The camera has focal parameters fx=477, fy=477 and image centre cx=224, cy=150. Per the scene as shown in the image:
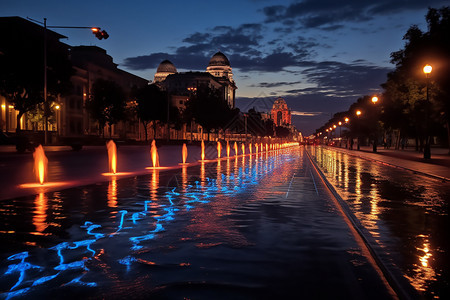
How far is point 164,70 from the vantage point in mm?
195875

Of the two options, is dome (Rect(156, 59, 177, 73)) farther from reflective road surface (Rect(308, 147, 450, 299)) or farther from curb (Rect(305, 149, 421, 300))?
curb (Rect(305, 149, 421, 300))

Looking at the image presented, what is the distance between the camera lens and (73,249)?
6668mm

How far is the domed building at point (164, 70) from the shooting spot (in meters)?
194

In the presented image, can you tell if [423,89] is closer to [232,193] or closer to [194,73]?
[232,193]

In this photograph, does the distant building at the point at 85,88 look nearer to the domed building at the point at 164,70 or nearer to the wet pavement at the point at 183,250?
the wet pavement at the point at 183,250

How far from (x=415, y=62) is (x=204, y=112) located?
1951 inches

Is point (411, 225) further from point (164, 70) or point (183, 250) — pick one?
point (164, 70)

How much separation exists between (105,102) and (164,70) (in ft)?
403

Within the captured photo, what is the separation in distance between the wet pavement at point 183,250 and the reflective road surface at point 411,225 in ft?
1.37

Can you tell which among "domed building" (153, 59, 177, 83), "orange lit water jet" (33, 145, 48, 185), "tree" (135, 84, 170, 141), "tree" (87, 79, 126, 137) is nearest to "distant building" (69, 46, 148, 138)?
"tree" (87, 79, 126, 137)

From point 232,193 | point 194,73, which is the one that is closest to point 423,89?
point 232,193

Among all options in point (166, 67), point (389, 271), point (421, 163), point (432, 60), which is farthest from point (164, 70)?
point (389, 271)

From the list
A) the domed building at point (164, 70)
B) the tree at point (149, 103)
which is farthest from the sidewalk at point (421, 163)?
the domed building at point (164, 70)

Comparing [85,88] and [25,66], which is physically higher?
[85,88]
